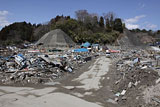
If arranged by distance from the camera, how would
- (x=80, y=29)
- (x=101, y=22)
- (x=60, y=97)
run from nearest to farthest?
(x=60, y=97)
(x=80, y=29)
(x=101, y=22)

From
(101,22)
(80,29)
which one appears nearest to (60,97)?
(80,29)

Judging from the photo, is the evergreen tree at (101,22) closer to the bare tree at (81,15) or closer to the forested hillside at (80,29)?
the forested hillside at (80,29)

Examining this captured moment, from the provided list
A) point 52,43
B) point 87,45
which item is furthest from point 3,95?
point 52,43

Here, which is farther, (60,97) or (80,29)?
(80,29)

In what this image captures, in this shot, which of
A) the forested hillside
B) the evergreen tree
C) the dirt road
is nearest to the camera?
the dirt road

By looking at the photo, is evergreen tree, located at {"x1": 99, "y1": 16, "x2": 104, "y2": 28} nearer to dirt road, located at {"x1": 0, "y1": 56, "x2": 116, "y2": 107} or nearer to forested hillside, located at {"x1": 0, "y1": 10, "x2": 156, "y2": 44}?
forested hillside, located at {"x1": 0, "y1": 10, "x2": 156, "y2": 44}

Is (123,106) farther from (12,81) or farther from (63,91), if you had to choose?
(12,81)

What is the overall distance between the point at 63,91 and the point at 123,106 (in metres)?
3.75

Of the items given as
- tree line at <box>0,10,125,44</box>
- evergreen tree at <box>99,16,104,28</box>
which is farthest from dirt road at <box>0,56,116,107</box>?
evergreen tree at <box>99,16,104,28</box>

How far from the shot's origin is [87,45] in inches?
1756

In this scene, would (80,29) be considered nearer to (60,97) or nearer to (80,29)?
(80,29)

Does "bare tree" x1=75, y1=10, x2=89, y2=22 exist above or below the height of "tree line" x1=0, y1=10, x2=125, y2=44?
above

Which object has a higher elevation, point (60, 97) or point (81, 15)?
point (81, 15)

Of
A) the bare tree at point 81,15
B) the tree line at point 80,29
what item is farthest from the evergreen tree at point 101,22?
the bare tree at point 81,15
